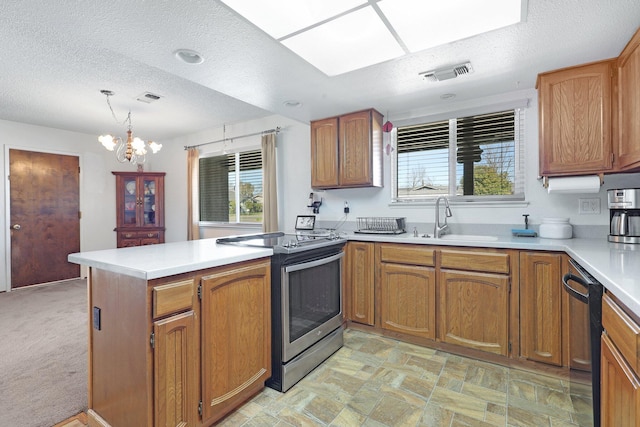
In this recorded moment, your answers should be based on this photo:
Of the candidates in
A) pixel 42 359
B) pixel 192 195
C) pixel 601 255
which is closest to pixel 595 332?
pixel 601 255

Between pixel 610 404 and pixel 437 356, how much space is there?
4.63ft

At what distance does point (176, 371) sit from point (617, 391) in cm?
176

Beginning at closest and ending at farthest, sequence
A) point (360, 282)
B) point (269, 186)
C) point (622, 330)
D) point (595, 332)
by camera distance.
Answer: point (622, 330) < point (595, 332) < point (360, 282) < point (269, 186)

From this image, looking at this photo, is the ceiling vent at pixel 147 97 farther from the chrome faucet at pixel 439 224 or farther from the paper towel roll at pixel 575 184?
the paper towel roll at pixel 575 184

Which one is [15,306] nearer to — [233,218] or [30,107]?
[30,107]

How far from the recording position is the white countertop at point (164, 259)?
139cm

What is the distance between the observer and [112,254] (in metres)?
1.75

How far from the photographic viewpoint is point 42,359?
2.46 meters

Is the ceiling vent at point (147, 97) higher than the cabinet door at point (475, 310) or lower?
higher

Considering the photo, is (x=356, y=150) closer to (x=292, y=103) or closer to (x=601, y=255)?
(x=292, y=103)

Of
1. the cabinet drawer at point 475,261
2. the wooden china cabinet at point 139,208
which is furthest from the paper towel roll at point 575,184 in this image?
the wooden china cabinet at point 139,208

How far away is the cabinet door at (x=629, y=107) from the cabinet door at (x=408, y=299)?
4.80ft

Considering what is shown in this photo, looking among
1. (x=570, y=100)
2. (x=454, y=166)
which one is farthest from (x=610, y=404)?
(x=454, y=166)

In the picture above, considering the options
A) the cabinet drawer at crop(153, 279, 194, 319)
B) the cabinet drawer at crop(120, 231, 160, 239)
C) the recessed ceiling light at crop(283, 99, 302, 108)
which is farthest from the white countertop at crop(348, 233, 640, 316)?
the cabinet drawer at crop(120, 231, 160, 239)
